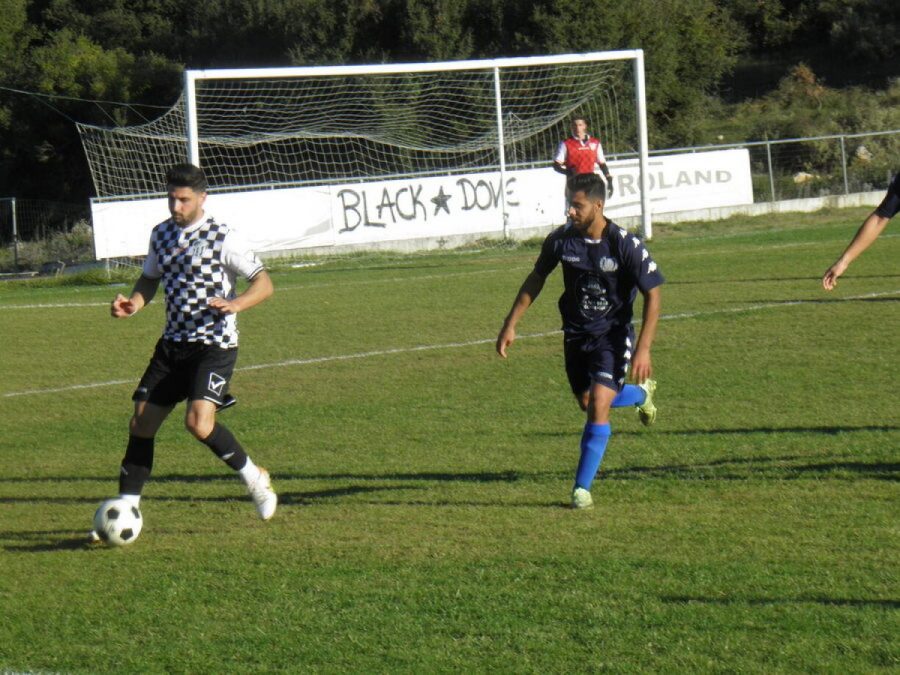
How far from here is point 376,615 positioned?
479 cm

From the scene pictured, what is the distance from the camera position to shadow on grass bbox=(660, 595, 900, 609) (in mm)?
4617

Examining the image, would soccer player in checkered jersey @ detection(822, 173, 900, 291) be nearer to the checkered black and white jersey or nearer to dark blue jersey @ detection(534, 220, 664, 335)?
dark blue jersey @ detection(534, 220, 664, 335)

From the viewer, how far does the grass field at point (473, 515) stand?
448cm

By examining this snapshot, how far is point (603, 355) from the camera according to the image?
6.32 metres

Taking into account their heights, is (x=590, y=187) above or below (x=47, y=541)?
above

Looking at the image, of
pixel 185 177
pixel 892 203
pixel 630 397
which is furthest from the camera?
pixel 630 397

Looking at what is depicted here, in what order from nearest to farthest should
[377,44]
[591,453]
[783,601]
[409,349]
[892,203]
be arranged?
[783,601] < [591,453] < [892,203] < [409,349] < [377,44]

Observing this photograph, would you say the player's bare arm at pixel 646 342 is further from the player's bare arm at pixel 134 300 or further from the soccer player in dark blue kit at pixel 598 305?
the player's bare arm at pixel 134 300

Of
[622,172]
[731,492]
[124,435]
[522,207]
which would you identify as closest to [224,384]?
[731,492]

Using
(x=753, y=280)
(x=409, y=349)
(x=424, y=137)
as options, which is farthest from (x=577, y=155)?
(x=424, y=137)

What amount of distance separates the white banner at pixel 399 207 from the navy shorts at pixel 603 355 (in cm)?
1594

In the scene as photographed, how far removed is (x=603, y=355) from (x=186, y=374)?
201 centimetres

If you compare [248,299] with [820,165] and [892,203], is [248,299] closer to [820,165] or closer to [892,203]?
[892,203]

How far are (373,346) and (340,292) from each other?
491 centimetres
